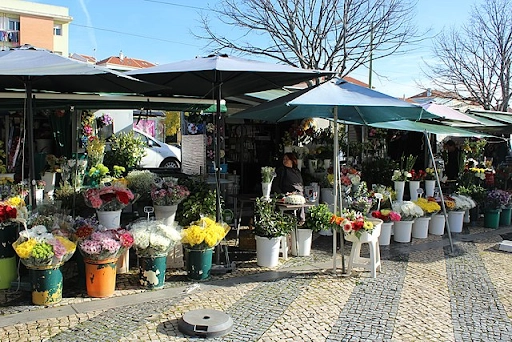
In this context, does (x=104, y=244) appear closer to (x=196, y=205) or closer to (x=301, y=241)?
(x=196, y=205)

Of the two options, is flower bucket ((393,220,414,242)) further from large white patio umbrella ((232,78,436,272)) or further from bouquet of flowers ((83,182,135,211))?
bouquet of flowers ((83,182,135,211))

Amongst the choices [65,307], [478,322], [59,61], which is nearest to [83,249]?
[65,307]

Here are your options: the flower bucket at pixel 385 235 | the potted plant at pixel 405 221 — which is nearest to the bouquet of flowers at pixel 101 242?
the flower bucket at pixel 385 235

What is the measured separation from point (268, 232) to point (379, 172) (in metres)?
5.44

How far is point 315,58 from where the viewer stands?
55.6 feet

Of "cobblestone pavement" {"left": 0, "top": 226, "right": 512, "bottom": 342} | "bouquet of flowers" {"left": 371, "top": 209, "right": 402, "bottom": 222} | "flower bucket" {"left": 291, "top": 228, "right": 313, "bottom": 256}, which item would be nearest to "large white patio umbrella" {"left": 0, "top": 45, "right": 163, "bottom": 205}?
"cobblestone pavement" {"left": 0, "top": 226, "right": 512, "bottom": 342}

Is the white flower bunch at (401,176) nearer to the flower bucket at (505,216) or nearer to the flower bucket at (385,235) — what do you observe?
the flower bucket at (385,235)

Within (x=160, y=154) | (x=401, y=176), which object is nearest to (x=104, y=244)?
(x=401, y=176)

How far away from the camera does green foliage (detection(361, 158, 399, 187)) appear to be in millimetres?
10508

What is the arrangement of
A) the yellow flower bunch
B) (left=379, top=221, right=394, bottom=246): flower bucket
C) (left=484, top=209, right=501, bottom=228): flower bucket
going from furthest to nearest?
(left=484, top=209, right=501, bottom=228): flower bucket → (left=379, top=221, right=394, bottom=246): flower bucket → the yellow flower bunch

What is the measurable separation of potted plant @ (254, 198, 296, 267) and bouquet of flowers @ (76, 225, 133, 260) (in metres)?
1.78

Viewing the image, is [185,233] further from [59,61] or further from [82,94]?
[82,94]

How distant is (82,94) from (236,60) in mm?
3093

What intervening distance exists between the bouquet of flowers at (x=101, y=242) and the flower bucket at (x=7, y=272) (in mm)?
892
